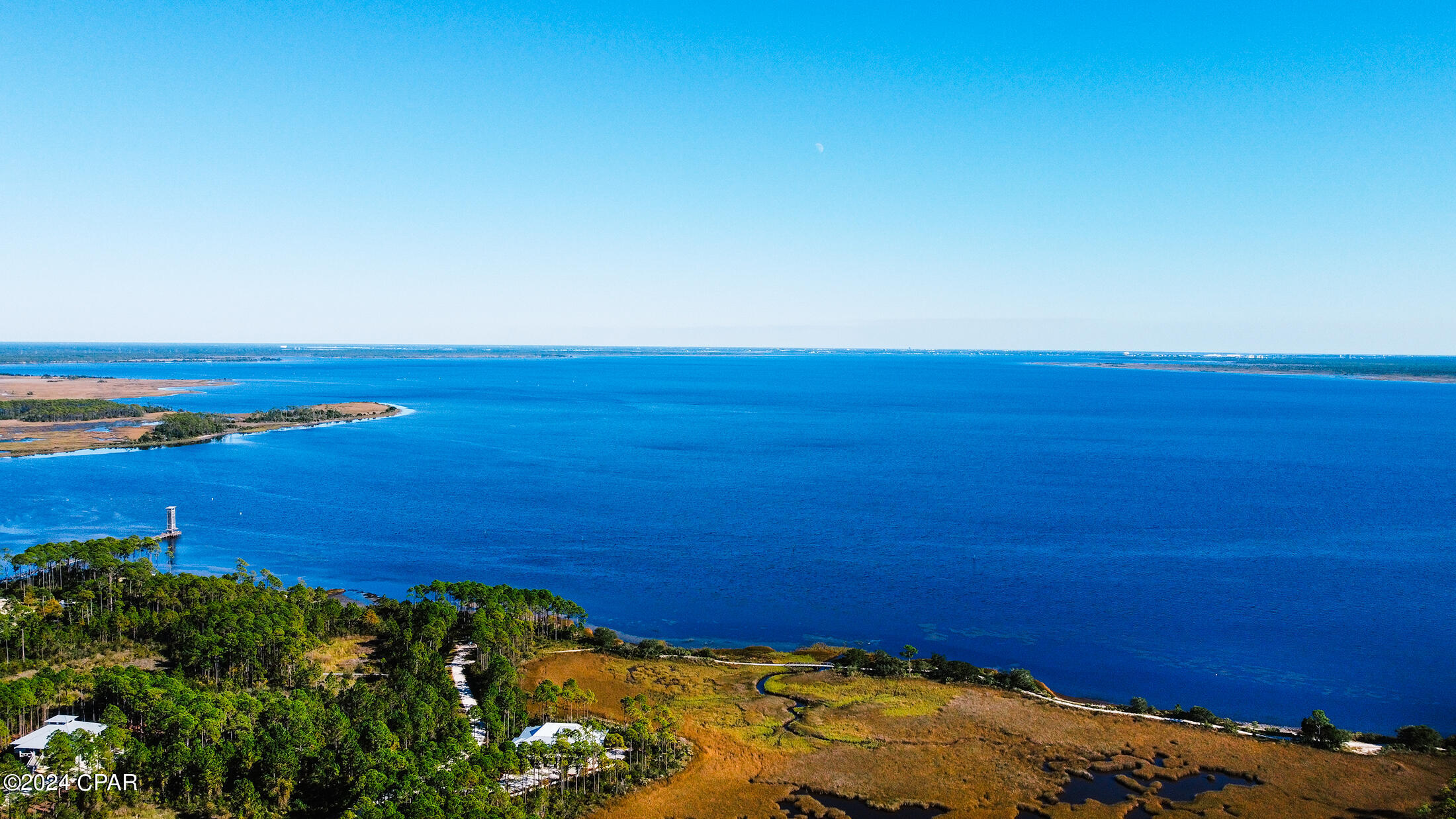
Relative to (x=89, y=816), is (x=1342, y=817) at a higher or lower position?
lower

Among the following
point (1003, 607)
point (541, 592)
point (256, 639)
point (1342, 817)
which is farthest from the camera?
point (1003, 607)

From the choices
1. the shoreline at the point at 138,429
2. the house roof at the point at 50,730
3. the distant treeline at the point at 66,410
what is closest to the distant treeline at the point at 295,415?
the shoreline at the point at 138,429

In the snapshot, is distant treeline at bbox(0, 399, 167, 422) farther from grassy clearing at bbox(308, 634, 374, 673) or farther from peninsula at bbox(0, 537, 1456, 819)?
grassy clearing at bbox(308, 634, 374, 673)

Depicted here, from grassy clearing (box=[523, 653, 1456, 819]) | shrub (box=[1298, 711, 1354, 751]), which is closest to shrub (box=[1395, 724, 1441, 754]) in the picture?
grassy clearing (box=[523, 653, 1456, 819])

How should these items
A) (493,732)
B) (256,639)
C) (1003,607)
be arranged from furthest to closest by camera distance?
(1003,607) < (256,639) < (493,732)

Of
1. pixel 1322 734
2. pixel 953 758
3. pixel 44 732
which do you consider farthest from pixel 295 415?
pixel 1322 734

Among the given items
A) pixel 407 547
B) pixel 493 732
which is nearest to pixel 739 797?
pixel 493 732

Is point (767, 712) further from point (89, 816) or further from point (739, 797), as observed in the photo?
point (89, 816)
